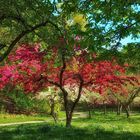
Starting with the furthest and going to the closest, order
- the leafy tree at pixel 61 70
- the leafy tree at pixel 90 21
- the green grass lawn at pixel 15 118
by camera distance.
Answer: the green grass lawn at pixel 15 118
the leafy tree at pixel 61 70
the leafy tree at pixel 90 21

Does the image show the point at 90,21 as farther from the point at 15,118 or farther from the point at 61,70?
the point at 15,118

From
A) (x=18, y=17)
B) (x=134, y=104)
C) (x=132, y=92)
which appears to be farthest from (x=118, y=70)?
(x=134, y=104)

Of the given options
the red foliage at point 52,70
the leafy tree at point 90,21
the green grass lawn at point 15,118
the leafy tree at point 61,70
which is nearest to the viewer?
the leafy tree at point 90,21

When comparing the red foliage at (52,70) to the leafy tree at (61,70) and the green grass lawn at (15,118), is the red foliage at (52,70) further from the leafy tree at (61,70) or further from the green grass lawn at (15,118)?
the green grass lawn at (15,118)

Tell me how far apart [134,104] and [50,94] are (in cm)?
4366

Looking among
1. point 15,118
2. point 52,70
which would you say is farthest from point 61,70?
point 15,118

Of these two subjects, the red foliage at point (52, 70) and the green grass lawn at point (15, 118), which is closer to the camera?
the red foliage at point (52, 70)

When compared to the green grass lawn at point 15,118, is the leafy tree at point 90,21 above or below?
above

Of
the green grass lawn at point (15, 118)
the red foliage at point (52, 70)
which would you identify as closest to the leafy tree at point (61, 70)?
the red foliage at point (52, 70)

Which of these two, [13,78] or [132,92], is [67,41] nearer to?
[13,78]

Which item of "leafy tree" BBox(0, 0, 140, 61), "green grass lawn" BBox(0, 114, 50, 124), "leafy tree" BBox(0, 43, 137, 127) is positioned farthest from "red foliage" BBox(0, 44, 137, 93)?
"green grass lawn" BBox(0, 114, 50, 124)

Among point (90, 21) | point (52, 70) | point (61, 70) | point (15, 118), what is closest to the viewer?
point (90, 21)

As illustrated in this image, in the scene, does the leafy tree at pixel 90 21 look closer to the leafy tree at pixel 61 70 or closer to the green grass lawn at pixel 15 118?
the leafy tree at pixel 61 70

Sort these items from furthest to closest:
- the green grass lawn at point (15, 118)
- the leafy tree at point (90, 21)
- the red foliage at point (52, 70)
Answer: the green grass lawn at point (15, 118)
the red foliage at point (52, 70)
the leafy tree at point (90, 21)
